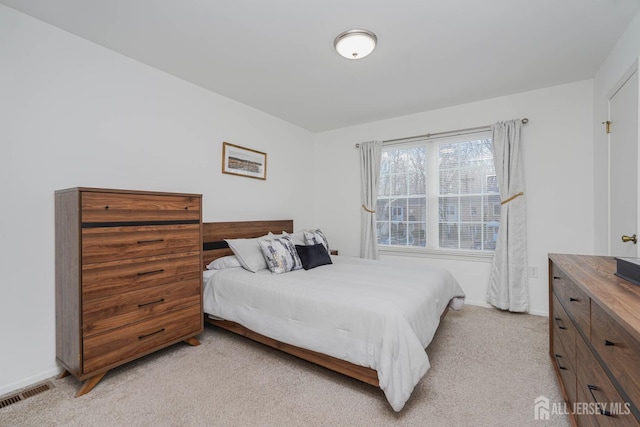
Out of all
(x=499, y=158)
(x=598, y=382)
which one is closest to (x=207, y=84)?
(x=499, y=158)

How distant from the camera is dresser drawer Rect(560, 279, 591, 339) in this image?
1.20 metres

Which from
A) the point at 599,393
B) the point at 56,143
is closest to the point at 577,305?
the point at 599,393

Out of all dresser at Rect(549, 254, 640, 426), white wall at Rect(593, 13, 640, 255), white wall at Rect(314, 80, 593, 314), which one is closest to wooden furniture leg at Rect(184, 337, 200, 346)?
dresser at Rect(549, 254, 640, 426)

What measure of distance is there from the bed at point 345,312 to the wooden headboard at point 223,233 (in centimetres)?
2

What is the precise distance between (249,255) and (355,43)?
2.11m

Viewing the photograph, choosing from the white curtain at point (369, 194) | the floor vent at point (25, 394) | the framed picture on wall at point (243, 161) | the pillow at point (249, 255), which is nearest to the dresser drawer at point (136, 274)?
the pillow at point (249, 255)

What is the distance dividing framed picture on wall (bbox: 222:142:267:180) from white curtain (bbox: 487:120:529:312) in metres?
2.95

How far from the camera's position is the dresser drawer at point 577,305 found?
1.20 metres

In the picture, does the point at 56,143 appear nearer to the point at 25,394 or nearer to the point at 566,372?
the point at 25,394

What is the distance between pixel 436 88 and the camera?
10.2 ft

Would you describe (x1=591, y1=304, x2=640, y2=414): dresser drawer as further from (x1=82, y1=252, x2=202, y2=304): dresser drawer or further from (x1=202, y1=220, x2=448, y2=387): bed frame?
(x1=82, y1=252, x2=202, y2=304): dresser drawer

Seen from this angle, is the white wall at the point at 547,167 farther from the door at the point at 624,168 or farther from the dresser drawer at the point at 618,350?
the dresser drawer at the point at 618,350

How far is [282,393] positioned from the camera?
6.03 feet

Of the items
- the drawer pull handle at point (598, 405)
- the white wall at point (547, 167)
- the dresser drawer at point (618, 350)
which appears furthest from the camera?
the white wall at point (547, 167)
